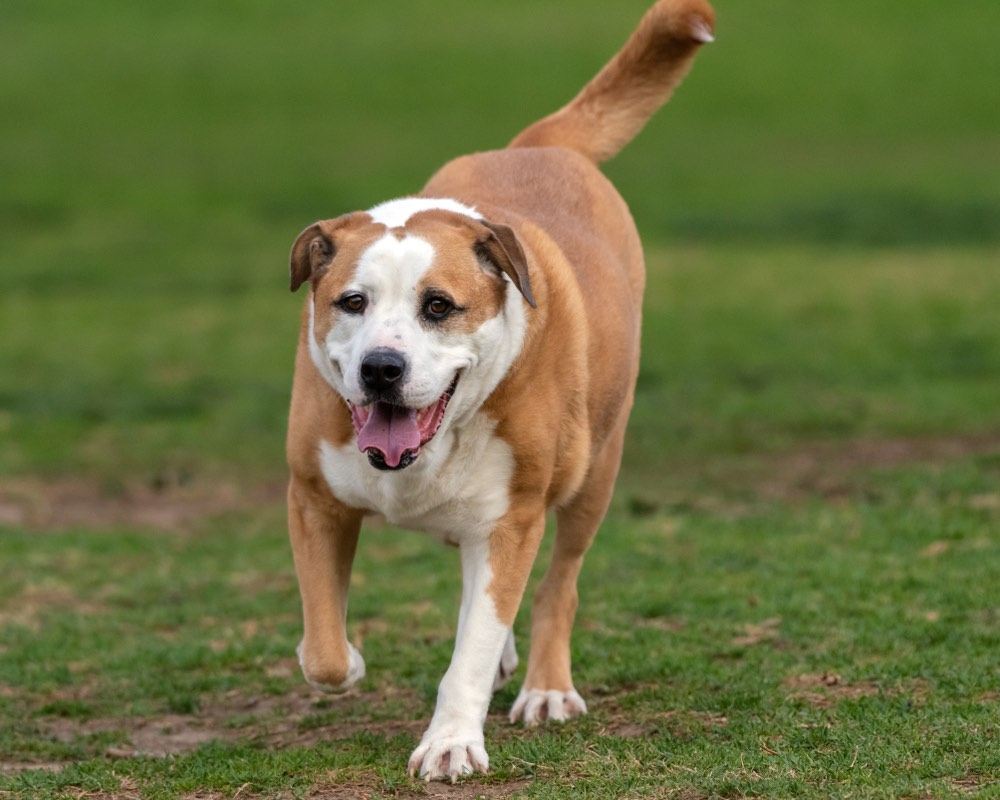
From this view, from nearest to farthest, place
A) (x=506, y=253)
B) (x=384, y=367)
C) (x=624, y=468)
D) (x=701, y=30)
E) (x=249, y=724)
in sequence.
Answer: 1. (x=384, y=367)
2. (x=506, y=253)
3. (x=249, y=724)
4. (x=701, y=30)
5. (x=624, y=468)

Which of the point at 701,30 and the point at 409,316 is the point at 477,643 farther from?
the point at 701,30

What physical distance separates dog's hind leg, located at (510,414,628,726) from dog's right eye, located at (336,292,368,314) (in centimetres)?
156

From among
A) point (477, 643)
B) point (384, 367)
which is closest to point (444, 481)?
point (477, 643)

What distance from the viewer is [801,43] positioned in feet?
122

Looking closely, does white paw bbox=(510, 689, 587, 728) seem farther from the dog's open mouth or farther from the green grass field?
the dog's open mouth

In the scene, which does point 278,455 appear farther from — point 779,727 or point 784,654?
point 779,727

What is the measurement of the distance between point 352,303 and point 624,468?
21.3ft

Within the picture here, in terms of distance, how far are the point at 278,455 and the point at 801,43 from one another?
89.7 ft

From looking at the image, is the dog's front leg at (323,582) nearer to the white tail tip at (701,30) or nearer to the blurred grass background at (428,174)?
the white tail tip at (701,30)

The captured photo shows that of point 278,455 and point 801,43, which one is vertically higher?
point 801,43

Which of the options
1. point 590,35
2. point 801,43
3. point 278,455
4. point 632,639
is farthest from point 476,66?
point 632,639

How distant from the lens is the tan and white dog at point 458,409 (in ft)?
17.1

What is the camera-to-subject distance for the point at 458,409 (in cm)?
542

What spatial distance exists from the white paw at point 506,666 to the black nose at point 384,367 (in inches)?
73.6
